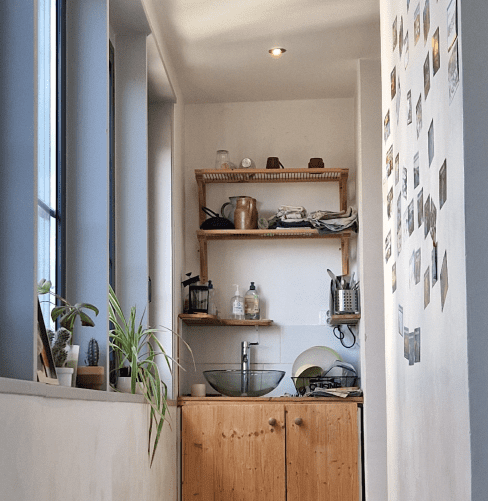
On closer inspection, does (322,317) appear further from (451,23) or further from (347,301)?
(451,23)

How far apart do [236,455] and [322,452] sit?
1.63 ft

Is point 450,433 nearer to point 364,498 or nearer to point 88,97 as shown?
point 88,97

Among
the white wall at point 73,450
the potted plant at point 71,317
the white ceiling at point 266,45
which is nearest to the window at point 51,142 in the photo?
the potted plant at point 71,317

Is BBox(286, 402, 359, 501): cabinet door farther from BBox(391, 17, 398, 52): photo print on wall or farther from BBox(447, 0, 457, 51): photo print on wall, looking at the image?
BBox(447, 0, 457, 51): photo print on wall

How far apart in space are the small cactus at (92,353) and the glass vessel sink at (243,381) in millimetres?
1789

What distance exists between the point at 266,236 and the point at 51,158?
7.70 feet

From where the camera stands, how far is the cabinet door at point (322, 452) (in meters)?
4.53

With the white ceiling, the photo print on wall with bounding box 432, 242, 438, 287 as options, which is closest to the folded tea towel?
the white ceiling

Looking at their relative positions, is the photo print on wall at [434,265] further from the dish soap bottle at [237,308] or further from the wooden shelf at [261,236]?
the dish soap bottle at [237,308]

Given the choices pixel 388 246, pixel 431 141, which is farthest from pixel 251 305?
pixel 431 141

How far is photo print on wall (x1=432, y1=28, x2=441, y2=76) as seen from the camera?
1525 millimetres

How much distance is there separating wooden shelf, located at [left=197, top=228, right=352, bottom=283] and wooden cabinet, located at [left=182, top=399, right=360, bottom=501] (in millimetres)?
1061

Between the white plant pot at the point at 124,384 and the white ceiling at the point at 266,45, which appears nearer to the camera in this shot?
the white plant pot at the point at 124,384

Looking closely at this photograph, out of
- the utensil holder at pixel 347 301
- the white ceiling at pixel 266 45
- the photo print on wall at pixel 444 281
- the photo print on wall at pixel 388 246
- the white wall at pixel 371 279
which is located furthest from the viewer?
the utensil holder at pixel 347 301
